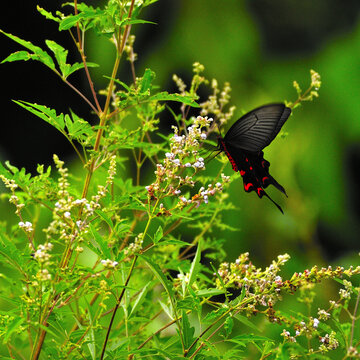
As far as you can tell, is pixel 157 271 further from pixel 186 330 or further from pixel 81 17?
pixel 81 17

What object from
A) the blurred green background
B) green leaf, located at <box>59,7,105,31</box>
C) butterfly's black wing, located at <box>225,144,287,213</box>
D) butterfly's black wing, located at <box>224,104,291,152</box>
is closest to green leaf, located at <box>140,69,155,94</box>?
green leaf, located at <box>59,7,105,31</box>

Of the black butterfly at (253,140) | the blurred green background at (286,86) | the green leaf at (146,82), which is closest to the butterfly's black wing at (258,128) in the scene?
the black butterfly at (253,140)

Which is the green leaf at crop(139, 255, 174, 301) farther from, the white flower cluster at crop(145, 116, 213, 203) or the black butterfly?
the black butterfly

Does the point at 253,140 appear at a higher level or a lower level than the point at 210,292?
higher

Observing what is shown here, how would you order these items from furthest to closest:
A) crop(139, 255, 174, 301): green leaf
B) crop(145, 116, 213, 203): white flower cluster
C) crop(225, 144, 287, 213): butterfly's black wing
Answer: crop(225, 144, 287, 213): butterfly's black wing
crop(145, 116, 213, 203): white flower cluster
crop(139, 255, 174, 301): green leaf

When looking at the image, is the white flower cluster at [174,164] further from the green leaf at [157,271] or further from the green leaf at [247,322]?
the green leaf at [247,322]

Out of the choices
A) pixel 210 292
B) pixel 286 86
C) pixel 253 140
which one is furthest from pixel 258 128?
pixel 286 86

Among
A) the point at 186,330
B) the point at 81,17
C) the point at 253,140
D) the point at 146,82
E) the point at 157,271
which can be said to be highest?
the point at 81,17
